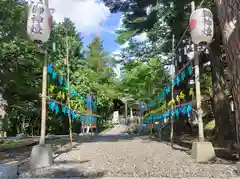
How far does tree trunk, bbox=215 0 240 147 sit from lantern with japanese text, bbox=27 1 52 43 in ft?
11.8

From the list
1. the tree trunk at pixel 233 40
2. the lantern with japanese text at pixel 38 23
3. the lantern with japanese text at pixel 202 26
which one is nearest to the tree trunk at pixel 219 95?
the lantern with japanese text at pixel 202 26

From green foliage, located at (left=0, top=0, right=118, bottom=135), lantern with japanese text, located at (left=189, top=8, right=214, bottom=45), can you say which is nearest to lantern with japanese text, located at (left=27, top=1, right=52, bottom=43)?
green foliage, located at (left=0, top=0, right=118, bottom=135)

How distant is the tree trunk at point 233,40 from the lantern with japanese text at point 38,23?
3.59 metres

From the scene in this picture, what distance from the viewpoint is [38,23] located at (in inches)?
213

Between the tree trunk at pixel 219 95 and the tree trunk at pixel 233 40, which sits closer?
the tree trunk at pixel 233 40

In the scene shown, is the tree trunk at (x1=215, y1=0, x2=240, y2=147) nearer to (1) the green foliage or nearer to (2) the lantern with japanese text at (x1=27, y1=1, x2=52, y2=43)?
(2) the lantern with japanese text at (x1=27, y1=1, x2=52, y2=43)

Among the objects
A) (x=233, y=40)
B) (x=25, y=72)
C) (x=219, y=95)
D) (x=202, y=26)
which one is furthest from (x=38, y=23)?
(x=219, y=95)

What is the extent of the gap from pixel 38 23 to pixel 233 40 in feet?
12.6

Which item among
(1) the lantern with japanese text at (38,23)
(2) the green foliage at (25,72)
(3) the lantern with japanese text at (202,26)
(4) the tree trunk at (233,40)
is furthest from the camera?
(2) the green foliage at (25,72)

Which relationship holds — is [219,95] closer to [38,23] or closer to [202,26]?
[202,26]

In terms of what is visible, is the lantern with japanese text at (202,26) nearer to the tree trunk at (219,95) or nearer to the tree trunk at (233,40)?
the tree trunk at (233,40)

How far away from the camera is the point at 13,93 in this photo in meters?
12.4

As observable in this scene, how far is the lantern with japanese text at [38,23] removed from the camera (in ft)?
17.7

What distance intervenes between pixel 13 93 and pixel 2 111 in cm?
113
